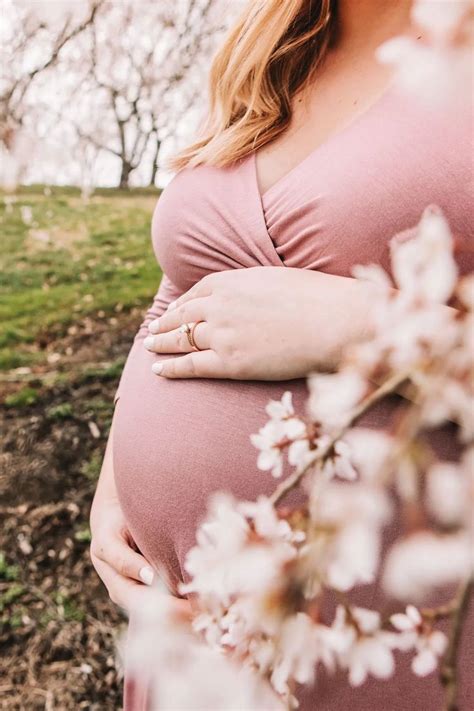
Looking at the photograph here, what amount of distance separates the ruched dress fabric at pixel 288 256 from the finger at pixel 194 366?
2cm

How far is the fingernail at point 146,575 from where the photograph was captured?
3.67 feet

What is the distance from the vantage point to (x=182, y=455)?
1.05m

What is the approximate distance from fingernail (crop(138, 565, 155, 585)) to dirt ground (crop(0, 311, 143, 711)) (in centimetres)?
106

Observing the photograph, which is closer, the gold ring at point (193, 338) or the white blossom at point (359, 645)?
the white blossom at point (359, 645)

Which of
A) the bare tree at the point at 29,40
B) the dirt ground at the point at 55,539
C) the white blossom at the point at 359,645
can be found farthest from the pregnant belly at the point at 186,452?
the bare tree at the point at 29,40

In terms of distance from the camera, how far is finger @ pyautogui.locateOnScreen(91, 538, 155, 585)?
113cm

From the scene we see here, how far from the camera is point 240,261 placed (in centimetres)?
118

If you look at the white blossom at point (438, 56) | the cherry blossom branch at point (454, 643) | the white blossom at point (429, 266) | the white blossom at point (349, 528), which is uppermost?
the white blossom at point (438, 56)

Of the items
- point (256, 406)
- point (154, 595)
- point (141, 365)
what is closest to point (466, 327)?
point (154, 595)

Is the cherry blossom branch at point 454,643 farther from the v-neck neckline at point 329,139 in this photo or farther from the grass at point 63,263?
the grass at point 63,263

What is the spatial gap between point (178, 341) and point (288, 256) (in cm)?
27

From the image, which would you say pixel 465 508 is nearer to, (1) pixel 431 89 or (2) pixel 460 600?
(2) pixel 460 600

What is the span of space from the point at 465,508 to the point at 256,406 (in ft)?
2.20

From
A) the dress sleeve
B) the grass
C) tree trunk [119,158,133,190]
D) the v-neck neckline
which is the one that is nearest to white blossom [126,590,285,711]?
the v-neck neckline
